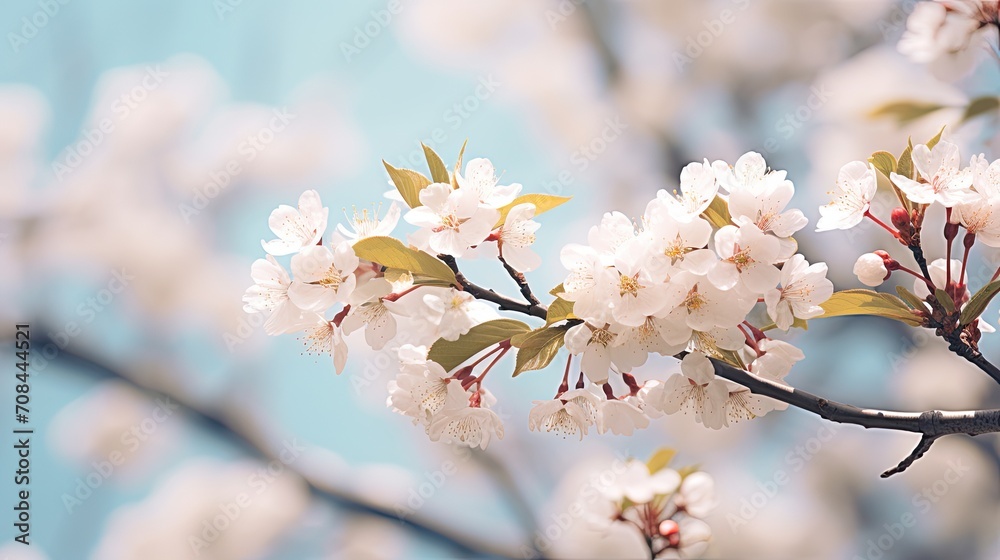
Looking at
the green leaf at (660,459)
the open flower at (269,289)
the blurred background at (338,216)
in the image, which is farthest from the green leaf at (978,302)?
the blurred background at (338,216)

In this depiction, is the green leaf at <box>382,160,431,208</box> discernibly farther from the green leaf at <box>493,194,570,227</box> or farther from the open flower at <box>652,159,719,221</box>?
the open flower at <box>652,159,719,221</box>

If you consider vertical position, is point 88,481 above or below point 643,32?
below

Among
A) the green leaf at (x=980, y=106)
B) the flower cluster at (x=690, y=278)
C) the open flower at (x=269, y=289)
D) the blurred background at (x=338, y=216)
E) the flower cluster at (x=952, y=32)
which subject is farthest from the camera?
the blurred background at (x=338, y=216)

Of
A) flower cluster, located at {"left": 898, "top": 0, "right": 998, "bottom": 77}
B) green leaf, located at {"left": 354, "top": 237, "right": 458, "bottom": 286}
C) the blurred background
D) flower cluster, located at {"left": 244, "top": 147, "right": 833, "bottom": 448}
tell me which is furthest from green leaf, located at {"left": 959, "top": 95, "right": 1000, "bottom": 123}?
green leaf, located at {"left": 354, "top": 237, "right": 458, "bottom": 286}

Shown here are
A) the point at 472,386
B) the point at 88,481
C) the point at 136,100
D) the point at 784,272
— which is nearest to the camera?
the point at 784,272

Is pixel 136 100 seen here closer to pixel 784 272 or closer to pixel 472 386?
pixel 472 386

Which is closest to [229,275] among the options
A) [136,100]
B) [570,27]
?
[136,100]

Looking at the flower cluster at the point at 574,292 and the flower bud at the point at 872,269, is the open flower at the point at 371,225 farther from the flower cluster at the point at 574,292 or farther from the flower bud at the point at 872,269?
the flower bud at the point at 872,269
